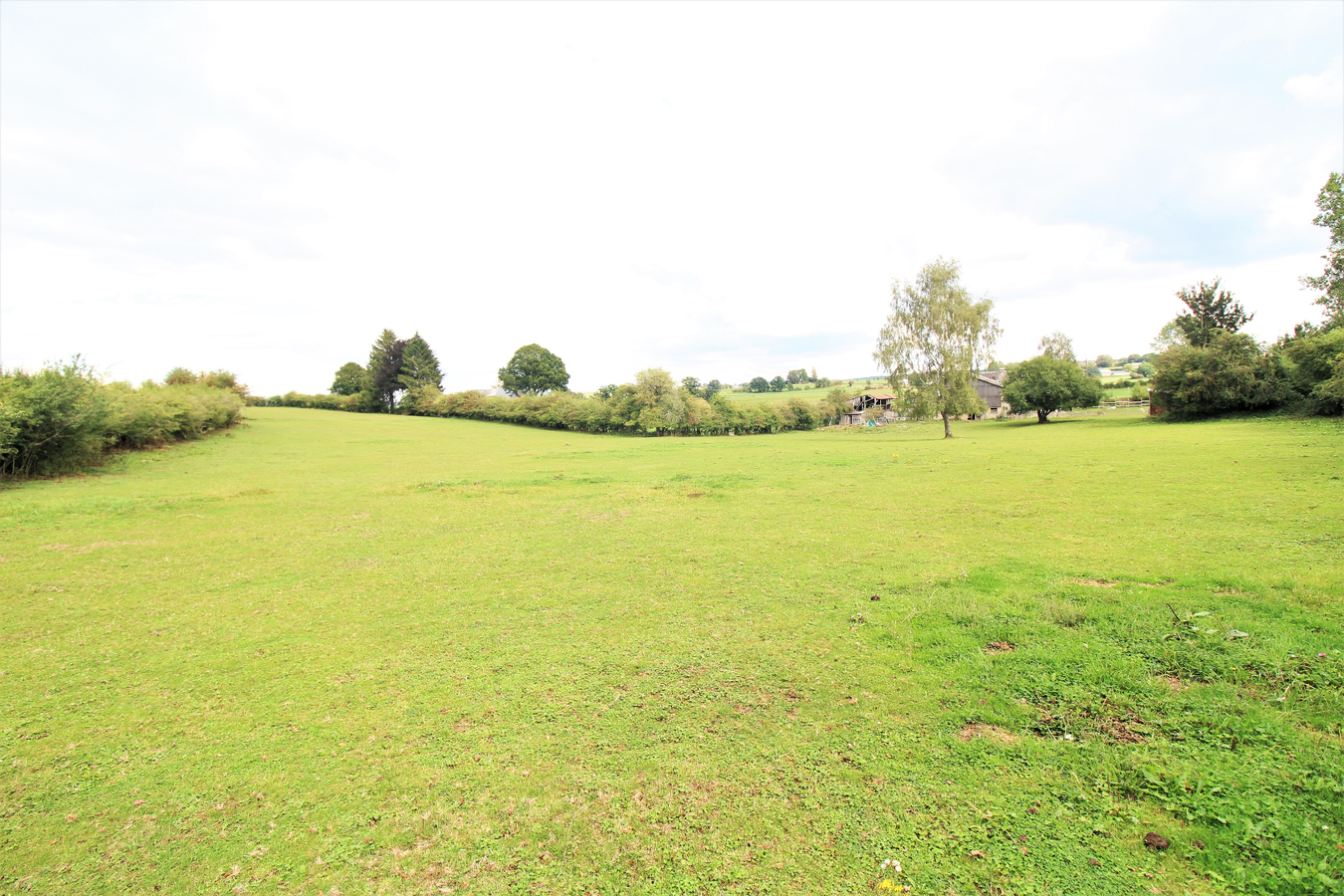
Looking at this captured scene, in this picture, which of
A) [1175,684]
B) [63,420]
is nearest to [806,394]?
[63,420]

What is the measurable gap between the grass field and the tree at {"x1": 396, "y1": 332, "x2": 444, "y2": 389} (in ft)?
267

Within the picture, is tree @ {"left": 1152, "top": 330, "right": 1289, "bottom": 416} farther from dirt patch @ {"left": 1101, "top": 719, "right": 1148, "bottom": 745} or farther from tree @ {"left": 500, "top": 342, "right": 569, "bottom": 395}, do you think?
tree @ {"left": 500, "top": 342, "right": 569, "bottom": 395}

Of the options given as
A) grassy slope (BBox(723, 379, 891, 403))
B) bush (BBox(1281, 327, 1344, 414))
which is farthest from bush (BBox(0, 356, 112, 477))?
grassy slope (BBox(723, 379, 891, 403))

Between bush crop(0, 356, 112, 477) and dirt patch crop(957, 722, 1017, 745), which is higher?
bush crop(0, 356, 112, 477)

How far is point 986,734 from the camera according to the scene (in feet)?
15.3

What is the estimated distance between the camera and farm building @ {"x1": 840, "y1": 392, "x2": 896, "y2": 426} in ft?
301

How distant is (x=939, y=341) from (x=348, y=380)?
97827 mm

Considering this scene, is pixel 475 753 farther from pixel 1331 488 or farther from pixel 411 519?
pixel 1331 488

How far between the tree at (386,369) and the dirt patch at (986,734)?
96.1 m

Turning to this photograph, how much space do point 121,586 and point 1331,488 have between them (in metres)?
25.3

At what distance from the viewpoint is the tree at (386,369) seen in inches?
3406

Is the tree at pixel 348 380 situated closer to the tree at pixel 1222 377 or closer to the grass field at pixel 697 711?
the grass field at pixel 697 711

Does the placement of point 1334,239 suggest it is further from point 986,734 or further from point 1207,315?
point 986,734

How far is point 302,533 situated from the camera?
532 inches
